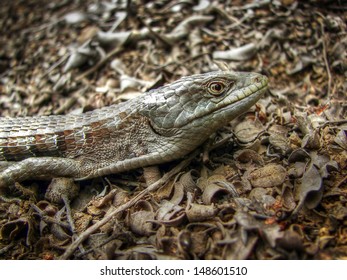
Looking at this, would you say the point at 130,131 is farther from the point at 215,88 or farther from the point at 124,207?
the point at 215,88

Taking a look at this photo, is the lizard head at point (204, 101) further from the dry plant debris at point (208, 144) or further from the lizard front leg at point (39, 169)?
the lizard front leg at point (39, 169)

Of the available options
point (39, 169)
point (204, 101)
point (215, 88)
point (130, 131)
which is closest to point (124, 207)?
point (130, 131)

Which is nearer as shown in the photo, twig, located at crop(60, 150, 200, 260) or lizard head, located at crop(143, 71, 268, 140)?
twig, located at crop(60, 150, 200, 260)

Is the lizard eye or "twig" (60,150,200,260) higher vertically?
the lizard eye

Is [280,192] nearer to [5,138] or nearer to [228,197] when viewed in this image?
[228,197]

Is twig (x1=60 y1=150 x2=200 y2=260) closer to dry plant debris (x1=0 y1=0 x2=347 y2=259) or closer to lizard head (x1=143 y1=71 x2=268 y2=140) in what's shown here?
dry plant debris (x1=0 y1=0 x2=347 y2=259)

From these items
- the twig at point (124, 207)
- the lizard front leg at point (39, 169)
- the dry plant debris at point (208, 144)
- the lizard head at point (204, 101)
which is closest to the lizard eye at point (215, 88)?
the lizard head at point (204, 101)

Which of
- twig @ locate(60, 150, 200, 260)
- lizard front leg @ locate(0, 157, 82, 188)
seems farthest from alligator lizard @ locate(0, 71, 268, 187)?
twig @ locate(60, 150, 200, 260)
